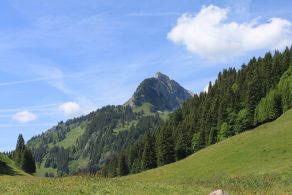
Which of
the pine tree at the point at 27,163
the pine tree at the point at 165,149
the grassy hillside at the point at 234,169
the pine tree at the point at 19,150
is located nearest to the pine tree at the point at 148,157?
the pine tree at the point at 165,149

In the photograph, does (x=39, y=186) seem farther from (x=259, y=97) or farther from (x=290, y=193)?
(x=259, y=97)

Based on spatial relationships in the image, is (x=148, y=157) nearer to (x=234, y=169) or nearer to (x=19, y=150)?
(x=19, y=150)

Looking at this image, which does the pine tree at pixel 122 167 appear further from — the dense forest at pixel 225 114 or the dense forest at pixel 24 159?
the dense forest at pixel 24 159

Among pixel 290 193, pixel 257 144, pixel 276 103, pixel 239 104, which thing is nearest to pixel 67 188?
pixel 290 193

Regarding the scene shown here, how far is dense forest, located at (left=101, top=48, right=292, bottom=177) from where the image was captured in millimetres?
121438

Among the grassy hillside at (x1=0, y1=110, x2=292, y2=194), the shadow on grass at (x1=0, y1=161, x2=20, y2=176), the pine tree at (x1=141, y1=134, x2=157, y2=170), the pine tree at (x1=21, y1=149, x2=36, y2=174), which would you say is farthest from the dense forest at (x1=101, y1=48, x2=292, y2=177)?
the shadow on grass at (x1=0, y1=161, x2=20, y2=176)

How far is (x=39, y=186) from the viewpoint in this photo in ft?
102

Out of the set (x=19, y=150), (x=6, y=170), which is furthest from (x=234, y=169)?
(x=19, y=150)

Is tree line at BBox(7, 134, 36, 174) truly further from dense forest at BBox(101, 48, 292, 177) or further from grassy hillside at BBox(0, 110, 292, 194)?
grassy hillside at BBox(0, 110, 292, 194)

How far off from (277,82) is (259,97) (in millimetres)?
12314

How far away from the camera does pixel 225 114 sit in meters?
131

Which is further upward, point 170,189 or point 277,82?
point 277,82

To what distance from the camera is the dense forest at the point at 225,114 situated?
121438 millimetres

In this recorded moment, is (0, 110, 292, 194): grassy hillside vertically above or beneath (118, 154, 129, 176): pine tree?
beneath
